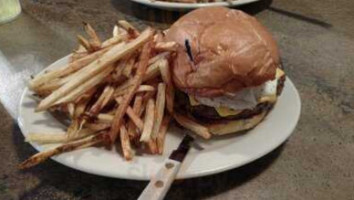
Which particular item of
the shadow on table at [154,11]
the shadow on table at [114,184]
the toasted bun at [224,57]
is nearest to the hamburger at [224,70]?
the toasted bun at [224,57]

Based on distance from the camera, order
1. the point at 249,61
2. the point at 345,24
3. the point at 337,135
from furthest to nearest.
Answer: the point at 345,24 → the point at 337,135 → the point at 249,61

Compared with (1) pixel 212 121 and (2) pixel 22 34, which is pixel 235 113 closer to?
(1) pixel 212 121

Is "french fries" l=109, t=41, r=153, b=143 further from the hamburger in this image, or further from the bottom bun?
the bottom bun

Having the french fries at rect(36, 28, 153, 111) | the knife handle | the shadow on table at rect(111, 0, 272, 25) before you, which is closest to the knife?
the knife handle

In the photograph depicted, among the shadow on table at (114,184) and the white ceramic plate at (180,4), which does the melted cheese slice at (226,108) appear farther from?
the white ceramic plate at (180,4)

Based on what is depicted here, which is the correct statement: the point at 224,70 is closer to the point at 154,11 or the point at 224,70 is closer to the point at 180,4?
the point at 180,4

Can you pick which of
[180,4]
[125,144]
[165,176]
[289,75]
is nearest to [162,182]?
[165,176]

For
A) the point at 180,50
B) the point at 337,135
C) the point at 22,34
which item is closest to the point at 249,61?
the point at 180,50
